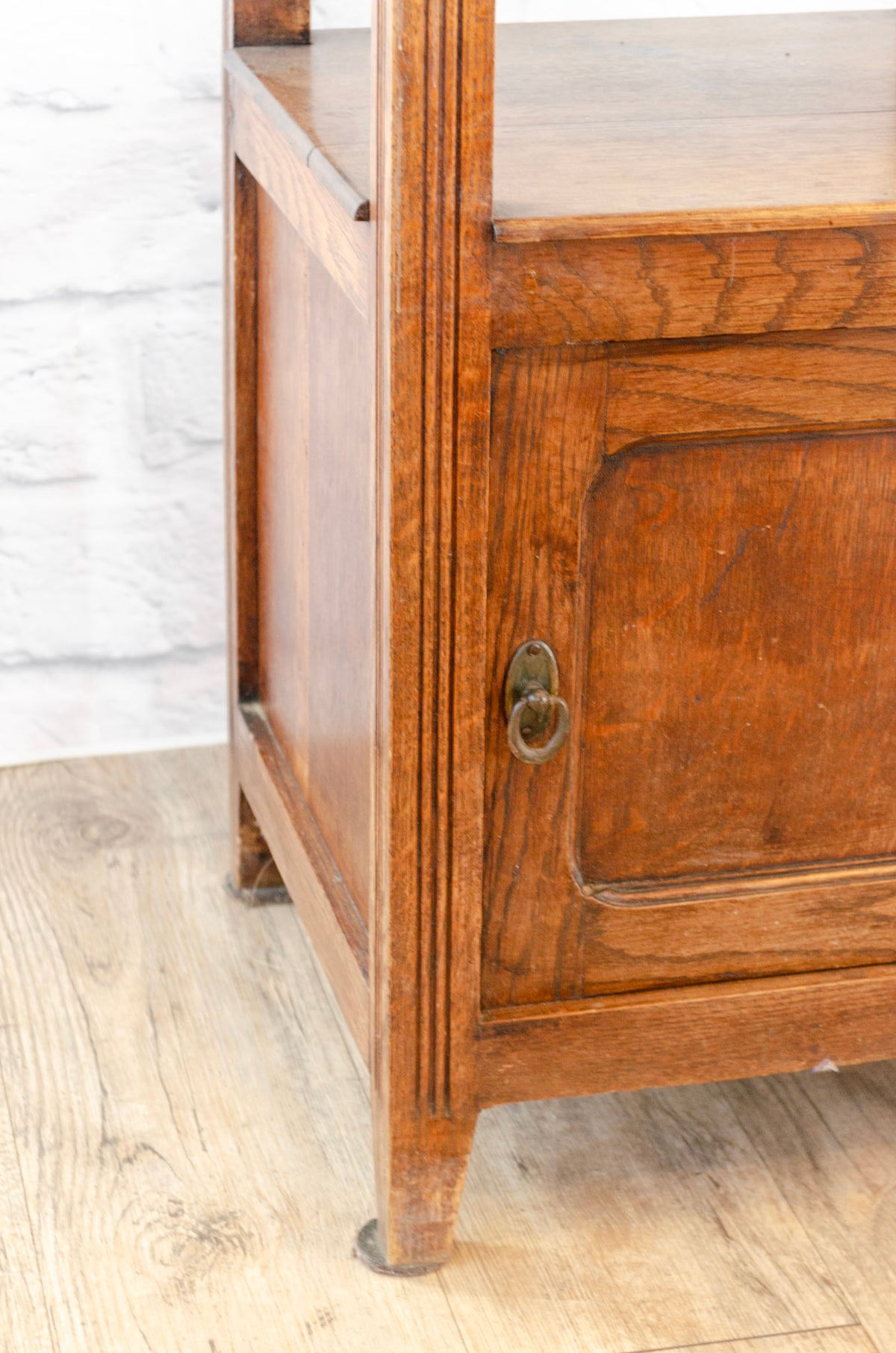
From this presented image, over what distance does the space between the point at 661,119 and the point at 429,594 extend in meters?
0.36

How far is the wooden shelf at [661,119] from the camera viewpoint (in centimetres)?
90

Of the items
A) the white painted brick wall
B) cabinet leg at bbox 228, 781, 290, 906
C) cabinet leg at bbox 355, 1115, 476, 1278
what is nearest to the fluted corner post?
cabinet leg at bbox 355, 1115, 476, 1278

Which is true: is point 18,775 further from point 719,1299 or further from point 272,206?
point 719,1299

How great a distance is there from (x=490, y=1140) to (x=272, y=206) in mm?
620

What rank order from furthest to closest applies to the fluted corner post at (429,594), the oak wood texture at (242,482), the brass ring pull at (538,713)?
1. the oak wood texture at (242,482)
2. the brass ring pull at (538,713)
3. the fluted corner post at (429,594)

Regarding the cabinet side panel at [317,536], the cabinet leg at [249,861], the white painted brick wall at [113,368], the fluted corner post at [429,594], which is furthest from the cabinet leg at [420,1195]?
the white painted brick wall at [113,368]

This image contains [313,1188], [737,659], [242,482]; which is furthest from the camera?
[242,482]

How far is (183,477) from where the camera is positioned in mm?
1593

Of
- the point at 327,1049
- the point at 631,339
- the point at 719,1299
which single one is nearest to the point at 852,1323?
the point at 719,1299

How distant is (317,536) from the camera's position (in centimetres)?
114

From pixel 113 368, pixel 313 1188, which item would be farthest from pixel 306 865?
pixel 113 368

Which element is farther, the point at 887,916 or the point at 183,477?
the point at 183,477

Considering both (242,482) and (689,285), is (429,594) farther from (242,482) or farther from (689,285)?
(242,482)

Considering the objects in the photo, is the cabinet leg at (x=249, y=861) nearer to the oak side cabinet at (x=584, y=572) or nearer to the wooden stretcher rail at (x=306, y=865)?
the wooden stretcher rail at (x=306, y=865)
